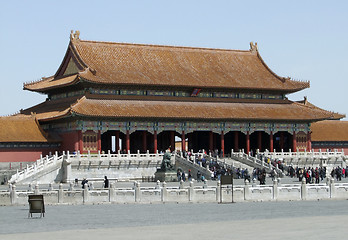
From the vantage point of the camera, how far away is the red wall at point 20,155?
76.2 m

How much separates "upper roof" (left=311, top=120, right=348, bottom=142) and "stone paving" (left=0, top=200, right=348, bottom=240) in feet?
146

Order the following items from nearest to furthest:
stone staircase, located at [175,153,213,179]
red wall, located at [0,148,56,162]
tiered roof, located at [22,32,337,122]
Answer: stone staircase, located at [175,153,213,179]
red wall, located at [0,148,56,162]
tiered roof, located at [22,32,337,122]

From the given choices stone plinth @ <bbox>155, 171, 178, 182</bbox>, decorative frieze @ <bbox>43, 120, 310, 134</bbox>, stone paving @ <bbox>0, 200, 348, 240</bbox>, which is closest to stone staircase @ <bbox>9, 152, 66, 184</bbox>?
decorative frieze @ <bbox>43, 120, 310, 134</bbox>

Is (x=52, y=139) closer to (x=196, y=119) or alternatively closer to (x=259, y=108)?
(x=196, y=119)

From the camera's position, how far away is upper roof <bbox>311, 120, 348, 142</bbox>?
94.4 meters

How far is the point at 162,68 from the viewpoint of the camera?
88375 millimetres

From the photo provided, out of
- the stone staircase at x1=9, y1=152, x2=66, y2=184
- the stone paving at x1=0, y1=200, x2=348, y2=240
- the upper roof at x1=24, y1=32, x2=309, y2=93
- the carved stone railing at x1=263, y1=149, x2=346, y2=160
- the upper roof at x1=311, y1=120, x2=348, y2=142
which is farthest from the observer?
the upper roof at x1=311, y1=120, x2=348, y2=142

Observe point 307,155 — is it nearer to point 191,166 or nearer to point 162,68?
point 191,166

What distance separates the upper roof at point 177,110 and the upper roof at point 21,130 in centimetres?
187

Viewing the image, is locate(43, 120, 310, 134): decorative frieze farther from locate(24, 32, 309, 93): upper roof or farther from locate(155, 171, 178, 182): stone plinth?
locate(155, 171, 178, 182): stone plinth

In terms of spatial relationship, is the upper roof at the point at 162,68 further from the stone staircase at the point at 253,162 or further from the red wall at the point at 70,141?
the stone staircase at the point at 253,162

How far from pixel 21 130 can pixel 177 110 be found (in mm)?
15719

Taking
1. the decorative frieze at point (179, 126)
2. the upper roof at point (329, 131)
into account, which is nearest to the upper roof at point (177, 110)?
the decorative frieze at point (179, 126)

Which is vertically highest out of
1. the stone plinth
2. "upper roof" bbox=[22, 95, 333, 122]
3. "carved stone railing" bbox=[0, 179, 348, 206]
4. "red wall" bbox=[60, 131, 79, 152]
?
"upper roof" bbox=[22, 95, 333, 122]
